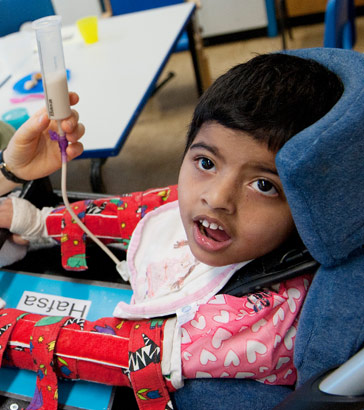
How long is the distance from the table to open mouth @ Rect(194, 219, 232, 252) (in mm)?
574

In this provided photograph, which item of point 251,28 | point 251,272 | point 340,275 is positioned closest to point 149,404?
point 251,272

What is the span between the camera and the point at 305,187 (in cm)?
56

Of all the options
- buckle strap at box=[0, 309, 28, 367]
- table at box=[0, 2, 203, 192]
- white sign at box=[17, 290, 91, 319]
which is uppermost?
table at box=[0, 2, 203, 192]

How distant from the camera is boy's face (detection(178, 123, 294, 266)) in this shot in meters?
0.73

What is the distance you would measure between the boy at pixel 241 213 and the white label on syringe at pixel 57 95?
0.92 feet

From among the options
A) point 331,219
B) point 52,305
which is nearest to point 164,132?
point 52,305

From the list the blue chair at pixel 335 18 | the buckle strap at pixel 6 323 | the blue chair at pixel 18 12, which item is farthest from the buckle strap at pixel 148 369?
the blue chair at pixel 18 12

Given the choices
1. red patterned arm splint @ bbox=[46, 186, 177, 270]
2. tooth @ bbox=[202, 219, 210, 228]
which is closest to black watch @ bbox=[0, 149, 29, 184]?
red patterned arm splint @ bbox=[46, 186, 177, 270]

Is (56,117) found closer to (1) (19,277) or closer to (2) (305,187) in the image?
(1) (19,277)

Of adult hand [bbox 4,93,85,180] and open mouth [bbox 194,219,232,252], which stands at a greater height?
adult hand [bbox 4,93,85,180]

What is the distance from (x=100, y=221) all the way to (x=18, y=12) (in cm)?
170

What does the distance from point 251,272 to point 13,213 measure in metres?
0.66

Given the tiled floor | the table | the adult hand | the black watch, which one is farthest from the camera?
the tiled floor

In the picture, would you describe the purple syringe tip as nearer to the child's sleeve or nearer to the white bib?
the white bib
